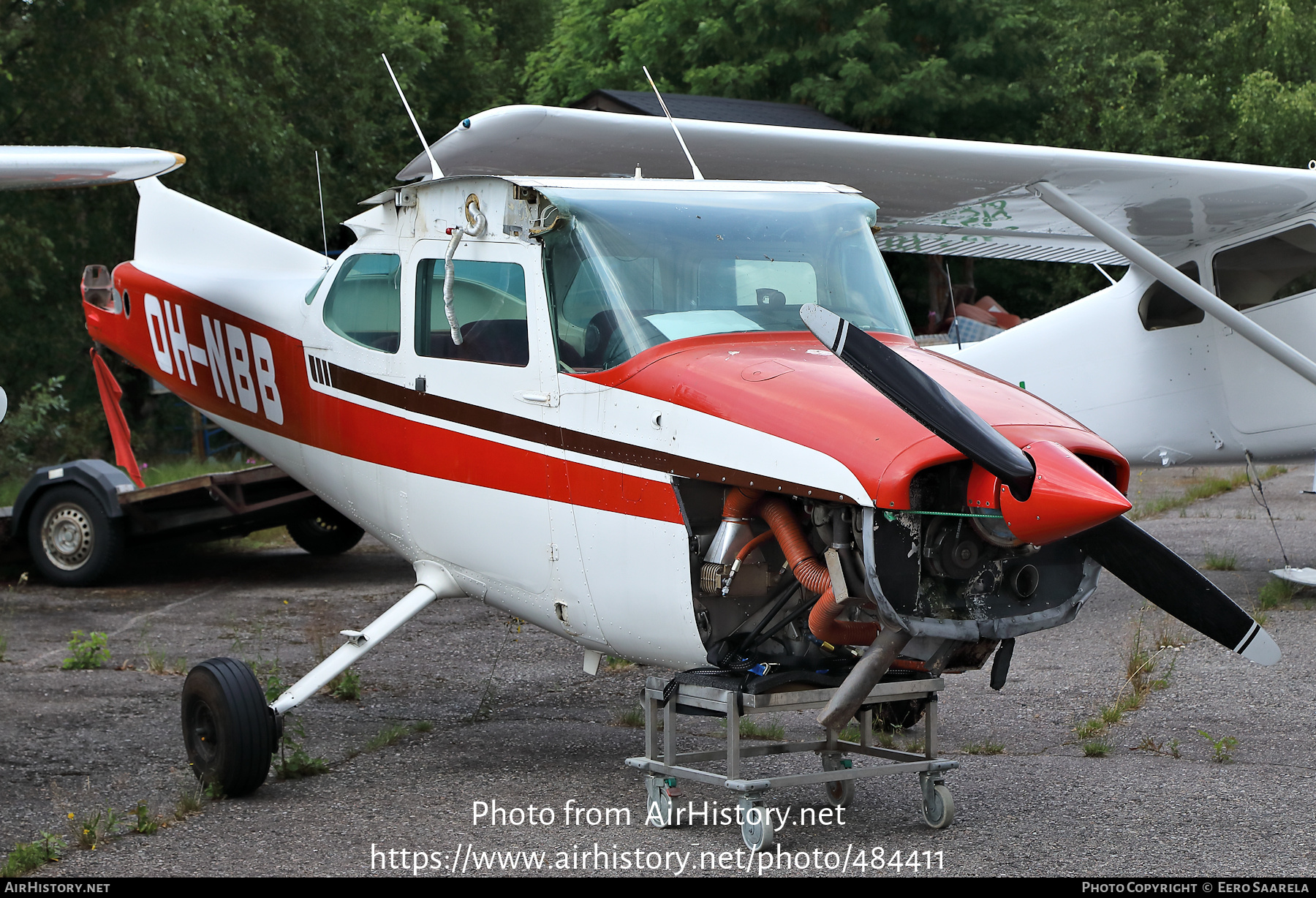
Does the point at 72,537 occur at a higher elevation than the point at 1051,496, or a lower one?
lower

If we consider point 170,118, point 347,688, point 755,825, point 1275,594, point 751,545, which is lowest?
point 1275,594

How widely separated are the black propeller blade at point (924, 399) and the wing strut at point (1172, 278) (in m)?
4.46

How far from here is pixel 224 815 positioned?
5379 millimetres

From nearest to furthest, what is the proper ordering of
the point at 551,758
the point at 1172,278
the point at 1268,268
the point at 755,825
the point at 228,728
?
the point at 755,825, the point at 228,728, the point at 551,758, the point at 1172,278, the point at 1268,268

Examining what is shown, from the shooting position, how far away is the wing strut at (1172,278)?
8180mm

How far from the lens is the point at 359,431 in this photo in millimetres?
6383

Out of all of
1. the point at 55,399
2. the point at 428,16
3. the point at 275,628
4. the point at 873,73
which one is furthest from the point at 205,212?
the point at 428,16

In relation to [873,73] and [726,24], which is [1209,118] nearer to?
[873,73]

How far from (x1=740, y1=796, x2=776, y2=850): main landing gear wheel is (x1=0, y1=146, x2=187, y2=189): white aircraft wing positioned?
3884 mm

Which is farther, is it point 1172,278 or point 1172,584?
point 1172,278

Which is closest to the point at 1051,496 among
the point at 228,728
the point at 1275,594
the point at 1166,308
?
the point at 228,728

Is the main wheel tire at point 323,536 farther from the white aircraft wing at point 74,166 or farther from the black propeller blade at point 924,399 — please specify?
the black propeller blade at point 924,399

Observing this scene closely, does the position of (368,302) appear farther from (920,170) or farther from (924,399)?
(920,170)

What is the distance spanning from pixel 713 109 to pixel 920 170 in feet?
58.3
